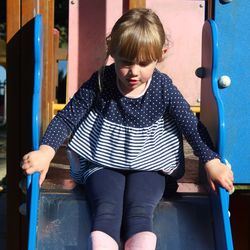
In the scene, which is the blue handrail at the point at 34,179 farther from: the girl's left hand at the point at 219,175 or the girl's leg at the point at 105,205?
the girl's left hand at the point at 219,175

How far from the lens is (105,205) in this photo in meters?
1.88

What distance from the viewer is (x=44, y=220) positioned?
1.98 meters

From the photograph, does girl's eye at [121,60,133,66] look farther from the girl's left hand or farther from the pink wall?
the pink wall

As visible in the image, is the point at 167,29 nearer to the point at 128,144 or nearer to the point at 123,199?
the point at 128,144

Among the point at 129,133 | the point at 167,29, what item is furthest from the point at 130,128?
the point at 167,29

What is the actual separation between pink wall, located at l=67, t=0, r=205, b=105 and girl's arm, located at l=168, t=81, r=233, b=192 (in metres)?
1.92

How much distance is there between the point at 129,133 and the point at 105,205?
0.30 meters

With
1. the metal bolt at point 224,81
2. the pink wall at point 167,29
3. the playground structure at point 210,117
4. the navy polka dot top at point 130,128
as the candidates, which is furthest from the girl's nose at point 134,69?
the pink wall at point 167,29

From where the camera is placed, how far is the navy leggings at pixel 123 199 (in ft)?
6.01

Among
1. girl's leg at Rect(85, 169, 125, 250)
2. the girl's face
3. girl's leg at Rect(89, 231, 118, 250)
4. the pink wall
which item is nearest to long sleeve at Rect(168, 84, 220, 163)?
the girl's face

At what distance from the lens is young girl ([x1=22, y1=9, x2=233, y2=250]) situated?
1.89 metres

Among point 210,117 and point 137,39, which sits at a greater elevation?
point 137,39

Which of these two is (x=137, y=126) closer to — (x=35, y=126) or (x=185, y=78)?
(x=35, y=126)

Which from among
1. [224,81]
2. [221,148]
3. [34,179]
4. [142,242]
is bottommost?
[142,242]
